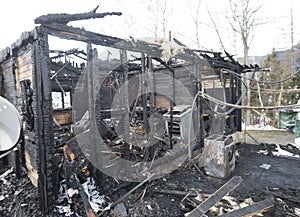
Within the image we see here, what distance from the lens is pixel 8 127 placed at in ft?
5.58

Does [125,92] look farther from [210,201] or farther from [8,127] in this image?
[8,127]

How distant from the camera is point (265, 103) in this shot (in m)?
15.5

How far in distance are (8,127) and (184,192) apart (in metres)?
3.51

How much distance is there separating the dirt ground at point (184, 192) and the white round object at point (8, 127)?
2.32 meters

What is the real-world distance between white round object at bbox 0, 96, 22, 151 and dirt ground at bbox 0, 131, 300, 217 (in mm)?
2321

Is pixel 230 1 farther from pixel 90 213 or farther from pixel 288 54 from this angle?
pixel 90 213

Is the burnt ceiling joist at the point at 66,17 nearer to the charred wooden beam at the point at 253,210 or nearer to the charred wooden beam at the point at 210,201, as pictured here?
the charred wooden beam at the point at 210,201

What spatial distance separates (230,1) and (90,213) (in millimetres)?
17709

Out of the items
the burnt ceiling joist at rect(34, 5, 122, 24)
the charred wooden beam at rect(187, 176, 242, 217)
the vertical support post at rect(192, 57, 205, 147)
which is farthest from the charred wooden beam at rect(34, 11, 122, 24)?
the charred wooden beam at rect(187, 176, 242, 217)

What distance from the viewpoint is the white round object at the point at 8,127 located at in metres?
1.68

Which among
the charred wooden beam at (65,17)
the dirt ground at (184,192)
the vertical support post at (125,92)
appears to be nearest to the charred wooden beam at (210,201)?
the dirt ground at (184,192)

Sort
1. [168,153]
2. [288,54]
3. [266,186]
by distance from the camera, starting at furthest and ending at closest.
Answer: [288,54], [168,153], [266,186]

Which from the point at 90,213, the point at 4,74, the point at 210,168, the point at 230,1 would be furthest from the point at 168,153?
the point at 230,1

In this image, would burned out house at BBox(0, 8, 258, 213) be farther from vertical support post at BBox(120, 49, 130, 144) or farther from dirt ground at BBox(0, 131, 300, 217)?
dirt ground at BBox(0, 131, 300, 217)
